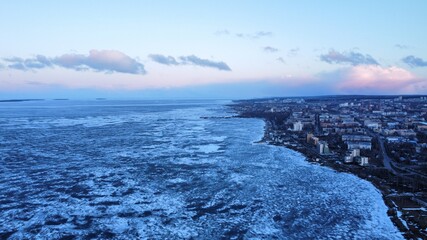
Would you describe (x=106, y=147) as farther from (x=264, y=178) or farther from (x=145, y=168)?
(x=264, y=178)

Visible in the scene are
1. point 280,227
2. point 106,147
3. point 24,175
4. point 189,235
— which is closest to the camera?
point 189,235

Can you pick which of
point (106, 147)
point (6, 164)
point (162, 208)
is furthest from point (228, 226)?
point (106, 147)

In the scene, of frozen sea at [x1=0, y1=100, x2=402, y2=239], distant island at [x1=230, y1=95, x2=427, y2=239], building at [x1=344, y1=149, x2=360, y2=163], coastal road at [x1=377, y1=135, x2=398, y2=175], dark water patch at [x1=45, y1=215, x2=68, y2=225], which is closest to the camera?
frozen sea at [x1=0, y1=100, x2=402, y2=239]

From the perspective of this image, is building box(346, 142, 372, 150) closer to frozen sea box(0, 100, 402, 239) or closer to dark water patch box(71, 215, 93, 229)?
frozen sea box(0, 100, 402, 239)

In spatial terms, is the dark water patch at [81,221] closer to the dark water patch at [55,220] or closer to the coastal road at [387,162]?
the dark water patch at [55,220]

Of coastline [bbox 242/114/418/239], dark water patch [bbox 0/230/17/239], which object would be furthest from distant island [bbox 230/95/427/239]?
dark water patch [bbox 0/230/17/239]

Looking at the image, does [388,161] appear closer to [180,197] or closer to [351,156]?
[351,156]

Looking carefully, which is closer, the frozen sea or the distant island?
the frozen sea

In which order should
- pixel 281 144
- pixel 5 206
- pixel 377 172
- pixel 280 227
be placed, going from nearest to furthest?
pixel 280 227, pixel 5 206, pixel 377 172, pixel 281 144
